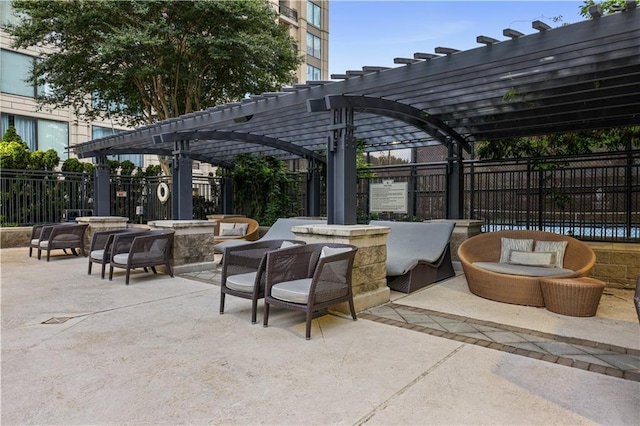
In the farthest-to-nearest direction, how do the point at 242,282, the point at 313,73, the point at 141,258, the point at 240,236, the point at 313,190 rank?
the point at 313,73, the point at 313,190, the point at 240,236, the point at 141,258, the point at 242,282

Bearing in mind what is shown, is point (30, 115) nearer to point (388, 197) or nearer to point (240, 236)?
point (240, 236)

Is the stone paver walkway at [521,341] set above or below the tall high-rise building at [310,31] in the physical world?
below

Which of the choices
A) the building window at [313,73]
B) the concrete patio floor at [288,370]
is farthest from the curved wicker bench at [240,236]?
the building window at [313,73]

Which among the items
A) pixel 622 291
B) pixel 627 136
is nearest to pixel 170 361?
pixel 622 291

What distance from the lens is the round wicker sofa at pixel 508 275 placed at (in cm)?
491

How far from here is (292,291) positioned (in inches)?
153

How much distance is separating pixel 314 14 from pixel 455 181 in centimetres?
2619

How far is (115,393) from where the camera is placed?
2.65m

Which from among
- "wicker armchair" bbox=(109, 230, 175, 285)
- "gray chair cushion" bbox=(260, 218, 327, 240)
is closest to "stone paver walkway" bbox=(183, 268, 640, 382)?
"gray chair cushion" bbox=(260, 218, 327, 240)

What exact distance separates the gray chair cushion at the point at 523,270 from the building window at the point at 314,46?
26888 millimetres

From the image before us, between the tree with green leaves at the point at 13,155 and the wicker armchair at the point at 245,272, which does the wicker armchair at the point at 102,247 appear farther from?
the tree with green leaves at the point at 13,155

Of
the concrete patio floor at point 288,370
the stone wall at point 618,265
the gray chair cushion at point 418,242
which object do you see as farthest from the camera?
the gray chair cushion at point 418,242

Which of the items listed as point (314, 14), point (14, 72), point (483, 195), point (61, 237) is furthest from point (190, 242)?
point (314, 14)

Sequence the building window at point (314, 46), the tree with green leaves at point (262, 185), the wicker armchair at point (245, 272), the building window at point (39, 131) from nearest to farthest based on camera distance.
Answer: the wicker armchair at point (245, 272)
the tree with green leaves at point (262, 185)
the building window at point (39, 131)
the building window at point (314, 46)
